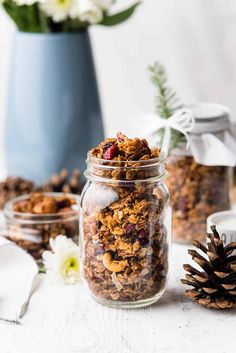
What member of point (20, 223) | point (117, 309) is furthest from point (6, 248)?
point (117, 309)

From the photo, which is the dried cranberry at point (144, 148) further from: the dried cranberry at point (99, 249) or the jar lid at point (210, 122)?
the jar lid at point (210, 122)

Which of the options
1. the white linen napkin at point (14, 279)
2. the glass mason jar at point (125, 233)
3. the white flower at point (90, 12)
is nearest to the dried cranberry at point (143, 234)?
the glass mason jar at point (125, 233)

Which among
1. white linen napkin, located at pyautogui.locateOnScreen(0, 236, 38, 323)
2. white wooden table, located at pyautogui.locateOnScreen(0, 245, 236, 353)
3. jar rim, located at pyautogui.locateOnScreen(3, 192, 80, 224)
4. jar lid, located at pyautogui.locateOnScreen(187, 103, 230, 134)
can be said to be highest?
jar lid, located at pyautogui.locateOnScreen(187, 103, 230, 134)

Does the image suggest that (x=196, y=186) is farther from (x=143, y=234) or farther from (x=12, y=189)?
(x=12, y=189)

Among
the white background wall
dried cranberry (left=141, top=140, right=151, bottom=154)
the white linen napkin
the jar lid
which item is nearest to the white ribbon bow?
the jar lid

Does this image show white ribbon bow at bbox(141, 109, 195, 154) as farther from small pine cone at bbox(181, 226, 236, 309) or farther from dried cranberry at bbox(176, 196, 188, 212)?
small pine cone at bbox(181, 226, 236, 309)

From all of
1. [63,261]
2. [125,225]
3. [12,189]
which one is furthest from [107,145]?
[12,189]
